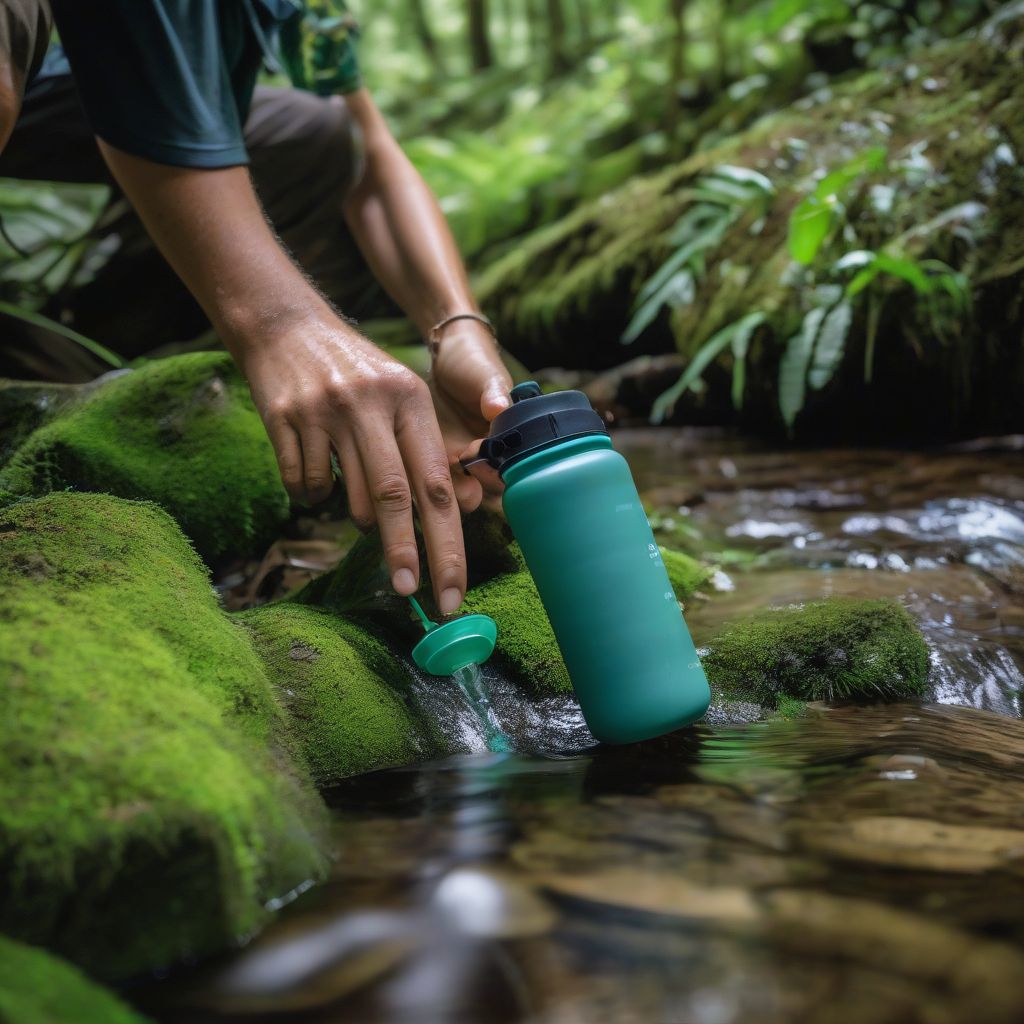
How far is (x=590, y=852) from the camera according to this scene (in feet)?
4.56

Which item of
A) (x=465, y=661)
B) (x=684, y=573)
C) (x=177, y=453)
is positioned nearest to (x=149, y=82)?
(x=177, y=453)

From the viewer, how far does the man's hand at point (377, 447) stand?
200cm

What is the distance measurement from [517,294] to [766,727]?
261 inches

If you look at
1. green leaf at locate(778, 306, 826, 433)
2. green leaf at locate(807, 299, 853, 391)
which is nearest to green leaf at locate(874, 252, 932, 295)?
green leaf at locate(807, 299, 853, 391)

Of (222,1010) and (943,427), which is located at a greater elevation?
(222,1010)

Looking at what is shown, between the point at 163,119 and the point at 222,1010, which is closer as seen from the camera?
the point at 222,1010

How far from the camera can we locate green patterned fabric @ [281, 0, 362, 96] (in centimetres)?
395

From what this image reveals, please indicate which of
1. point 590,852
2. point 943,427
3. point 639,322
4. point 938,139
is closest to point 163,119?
point 590,852

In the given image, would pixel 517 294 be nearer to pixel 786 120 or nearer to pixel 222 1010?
pixel 786 120

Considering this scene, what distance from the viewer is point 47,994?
3.23 feet

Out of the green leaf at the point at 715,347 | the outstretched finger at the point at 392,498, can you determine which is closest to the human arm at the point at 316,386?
the outstretched finger at the point at 392,498

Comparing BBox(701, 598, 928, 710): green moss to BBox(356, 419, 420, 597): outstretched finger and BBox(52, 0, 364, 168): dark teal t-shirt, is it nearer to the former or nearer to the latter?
BBox(356, 419, 420, 597): outstretched finger

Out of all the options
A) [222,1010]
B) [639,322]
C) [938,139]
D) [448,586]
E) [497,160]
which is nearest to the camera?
[222,1010]

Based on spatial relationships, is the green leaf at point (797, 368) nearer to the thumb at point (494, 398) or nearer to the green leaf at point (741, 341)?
the green leaf at point (741, 341)
